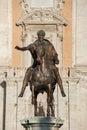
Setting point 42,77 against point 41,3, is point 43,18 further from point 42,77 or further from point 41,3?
Result: point 42,77

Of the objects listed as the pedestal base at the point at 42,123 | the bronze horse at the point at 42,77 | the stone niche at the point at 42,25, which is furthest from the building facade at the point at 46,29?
the pedestal base at the point at 42,123

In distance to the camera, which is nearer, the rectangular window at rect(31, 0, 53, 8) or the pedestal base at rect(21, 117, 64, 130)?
the pedestal base at rect(21, 117, 64, 130)

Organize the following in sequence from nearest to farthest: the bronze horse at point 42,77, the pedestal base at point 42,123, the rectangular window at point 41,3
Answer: the pedestal base at point 42,123
the bronze horse at point 42,77
the rectangular window at point 41,3

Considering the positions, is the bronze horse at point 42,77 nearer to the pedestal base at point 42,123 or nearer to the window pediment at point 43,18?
the pedestal base at point 42,123

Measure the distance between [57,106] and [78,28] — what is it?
5.73m

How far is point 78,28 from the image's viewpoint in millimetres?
38406

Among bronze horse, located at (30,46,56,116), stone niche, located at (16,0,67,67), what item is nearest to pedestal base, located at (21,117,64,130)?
bronze horse, located at (30,46,56,116)

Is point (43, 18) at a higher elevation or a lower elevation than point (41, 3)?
lower

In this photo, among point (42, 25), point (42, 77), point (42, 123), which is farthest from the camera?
point (42, 25)

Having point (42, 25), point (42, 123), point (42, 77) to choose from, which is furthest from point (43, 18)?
point (42, 123)

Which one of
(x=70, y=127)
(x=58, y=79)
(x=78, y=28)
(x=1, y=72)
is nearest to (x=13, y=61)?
(x=1, y=72)

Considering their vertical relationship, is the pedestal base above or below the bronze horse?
below

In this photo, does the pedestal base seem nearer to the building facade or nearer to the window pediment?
the building facade

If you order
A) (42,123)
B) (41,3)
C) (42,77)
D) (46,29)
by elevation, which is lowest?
(42,123)
